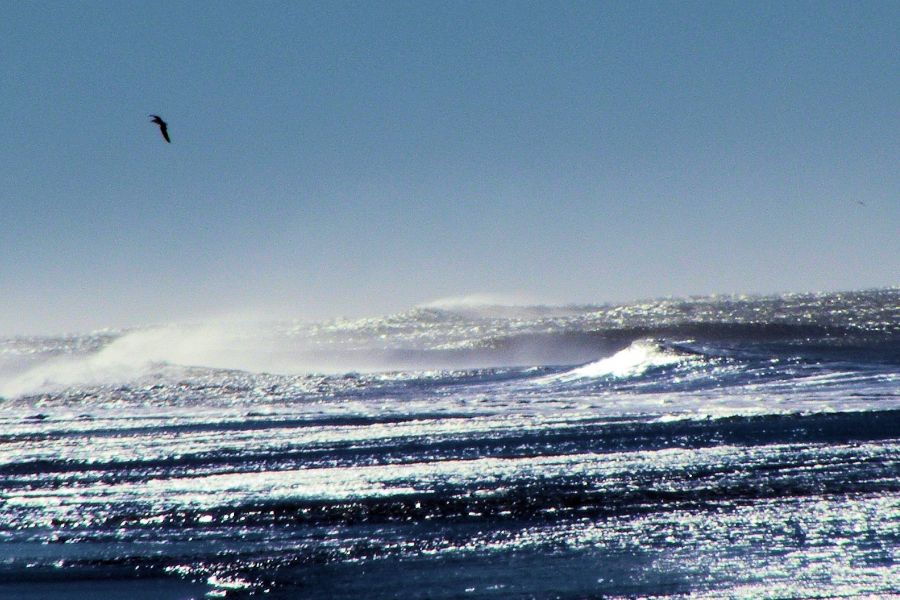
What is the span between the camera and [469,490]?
10.3 metres

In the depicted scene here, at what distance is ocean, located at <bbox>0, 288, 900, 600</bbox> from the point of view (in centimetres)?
748

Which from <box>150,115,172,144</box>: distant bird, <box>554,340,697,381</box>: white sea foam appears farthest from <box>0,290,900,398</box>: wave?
<box>150,115,172,144</box>: distant bird

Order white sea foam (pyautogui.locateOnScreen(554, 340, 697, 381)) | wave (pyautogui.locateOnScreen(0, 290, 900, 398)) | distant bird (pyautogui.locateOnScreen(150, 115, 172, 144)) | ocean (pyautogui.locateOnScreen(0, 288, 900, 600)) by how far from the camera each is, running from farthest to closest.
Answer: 1. wave (pyautogui.locateOnScreen(0, 290, 900, 398))
2. white sea foam (pyautogui.locateOnScreen(554, 340, 697, 381))
3. distant bird (pyautogui.locateOnScreen(150, 115, 172, 144))
4. ocean (pyautogui.locateOnScreen(0, 288, 900, 600))

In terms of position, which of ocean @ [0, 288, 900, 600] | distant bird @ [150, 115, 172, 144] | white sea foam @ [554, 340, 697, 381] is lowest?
ocean @ [0, 288, 900, 600]

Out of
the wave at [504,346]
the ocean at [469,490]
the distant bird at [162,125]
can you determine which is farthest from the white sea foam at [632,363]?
the distant bird at [162,125]

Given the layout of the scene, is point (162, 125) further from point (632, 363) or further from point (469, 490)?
point (632, 363)

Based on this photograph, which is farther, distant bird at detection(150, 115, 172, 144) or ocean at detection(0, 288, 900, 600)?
distant bird at detection(150, 115, 172, 144)

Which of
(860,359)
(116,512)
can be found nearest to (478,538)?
(116,512)

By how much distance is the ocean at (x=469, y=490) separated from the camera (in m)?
7.48

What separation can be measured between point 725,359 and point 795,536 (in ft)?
60.9

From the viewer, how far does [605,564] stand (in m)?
7.58

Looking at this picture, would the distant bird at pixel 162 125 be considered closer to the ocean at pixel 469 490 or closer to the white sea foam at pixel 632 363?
the ocean at pixel 469 490

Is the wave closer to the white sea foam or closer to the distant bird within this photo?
the white sea foam

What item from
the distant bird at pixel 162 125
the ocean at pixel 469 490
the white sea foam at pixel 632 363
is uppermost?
the distant bird at pixel 162 125
